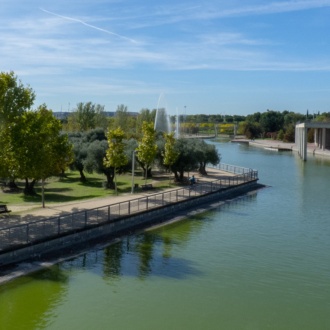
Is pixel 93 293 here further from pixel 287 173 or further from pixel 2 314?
pixel 287 173


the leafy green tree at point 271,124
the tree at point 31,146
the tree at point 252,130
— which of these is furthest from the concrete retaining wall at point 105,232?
the leafy green tree at point 271,124

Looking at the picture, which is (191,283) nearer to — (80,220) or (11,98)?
(80,220)

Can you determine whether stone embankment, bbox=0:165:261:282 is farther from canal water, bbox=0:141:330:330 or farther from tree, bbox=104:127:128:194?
tree, bbox=104:127:128:194

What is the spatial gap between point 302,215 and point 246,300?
16.6 meters

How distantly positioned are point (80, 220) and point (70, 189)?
49.5ft

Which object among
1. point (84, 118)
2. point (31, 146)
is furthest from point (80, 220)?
point (84, 118)

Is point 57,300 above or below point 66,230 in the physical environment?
below

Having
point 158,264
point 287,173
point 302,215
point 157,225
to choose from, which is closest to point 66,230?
point 158,264

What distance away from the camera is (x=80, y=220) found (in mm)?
25266

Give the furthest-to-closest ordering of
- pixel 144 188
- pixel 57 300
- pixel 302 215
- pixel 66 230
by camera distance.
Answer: pixel 144 188, pixel 302 215, pixel 66 230, pixel 57 300

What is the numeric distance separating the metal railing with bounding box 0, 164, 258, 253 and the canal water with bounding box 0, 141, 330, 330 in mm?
1703

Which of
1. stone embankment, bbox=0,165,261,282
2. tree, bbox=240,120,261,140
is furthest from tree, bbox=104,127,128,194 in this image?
tree, bbox=240,120,261,140

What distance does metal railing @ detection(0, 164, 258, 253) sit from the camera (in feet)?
68.9

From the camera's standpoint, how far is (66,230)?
75.9ft
